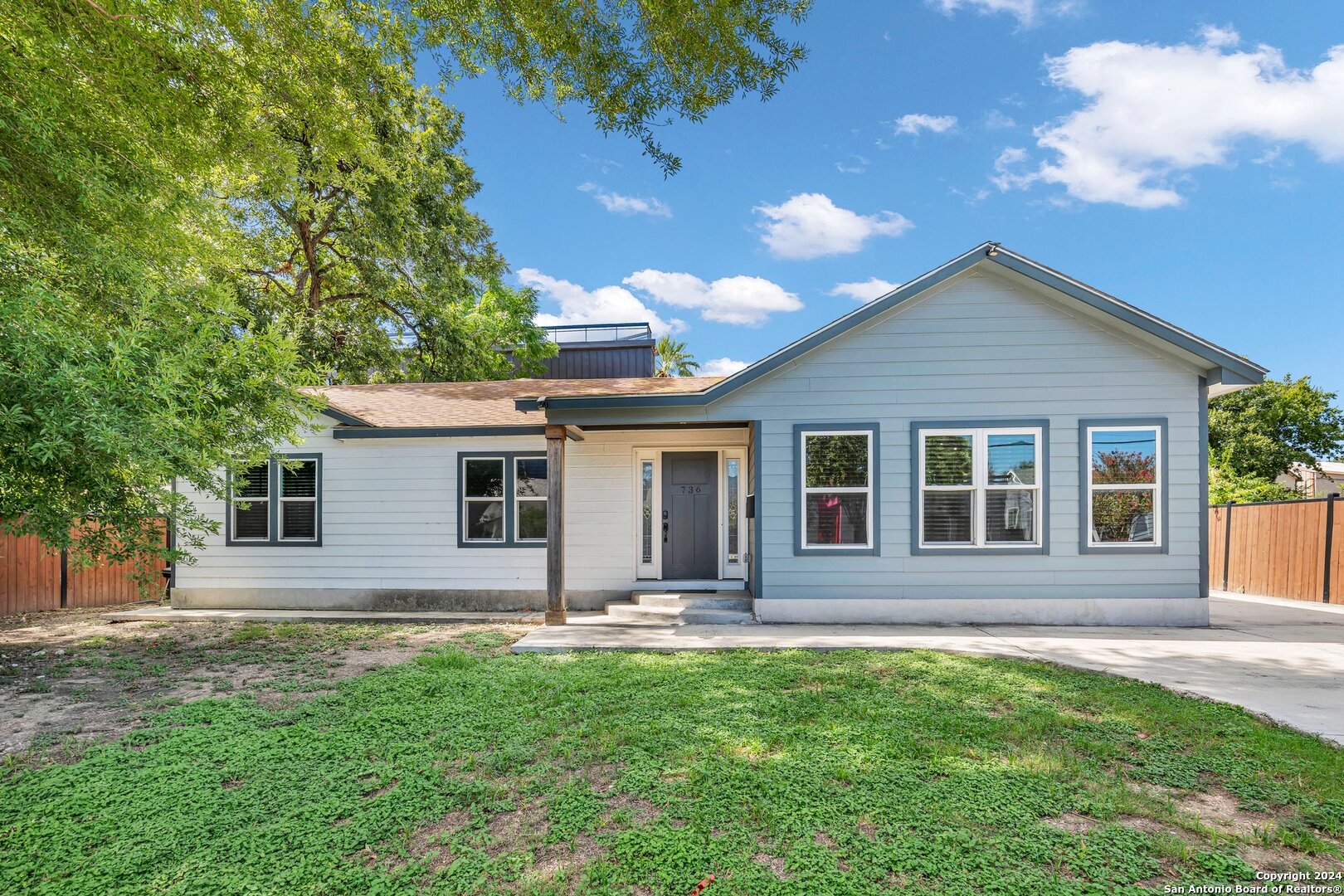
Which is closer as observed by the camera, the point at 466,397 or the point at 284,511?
the point at 284,511

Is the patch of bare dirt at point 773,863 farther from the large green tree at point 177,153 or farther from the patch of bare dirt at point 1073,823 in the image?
the large green tree at point 177,153

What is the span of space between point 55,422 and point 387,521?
537cm

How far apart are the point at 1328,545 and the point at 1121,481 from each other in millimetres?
5328

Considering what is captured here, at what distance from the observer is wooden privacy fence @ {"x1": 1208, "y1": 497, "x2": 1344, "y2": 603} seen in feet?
33.1

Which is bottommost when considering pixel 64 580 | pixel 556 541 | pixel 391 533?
pixel 64 580

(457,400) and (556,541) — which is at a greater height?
(457,400)

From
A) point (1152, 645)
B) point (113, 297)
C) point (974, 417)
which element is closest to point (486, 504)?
point (113, 297)

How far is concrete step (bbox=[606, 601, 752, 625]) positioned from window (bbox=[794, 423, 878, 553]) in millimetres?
1289

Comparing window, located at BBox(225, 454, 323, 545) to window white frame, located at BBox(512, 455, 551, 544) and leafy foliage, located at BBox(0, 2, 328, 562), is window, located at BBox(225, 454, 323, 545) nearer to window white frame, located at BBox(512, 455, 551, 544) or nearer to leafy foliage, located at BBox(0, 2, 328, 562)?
leafy foliage, located at BBox(0, 2, 328, 562)

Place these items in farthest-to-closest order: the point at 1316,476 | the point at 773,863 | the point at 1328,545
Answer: the point at 1316,476 → the point at 1328,545 → the point at 773,863

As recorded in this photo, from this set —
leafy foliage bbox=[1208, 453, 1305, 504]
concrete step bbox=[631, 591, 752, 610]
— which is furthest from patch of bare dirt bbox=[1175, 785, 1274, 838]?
leafy foliage bbox=[1208, 453, 1305, 504]

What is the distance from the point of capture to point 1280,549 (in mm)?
11117

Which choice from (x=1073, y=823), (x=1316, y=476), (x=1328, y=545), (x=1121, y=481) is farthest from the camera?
(x=1316, y=476)
